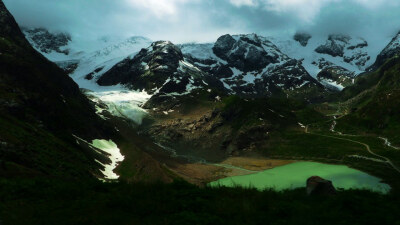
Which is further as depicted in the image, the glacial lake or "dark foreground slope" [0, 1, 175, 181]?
the glacial lake

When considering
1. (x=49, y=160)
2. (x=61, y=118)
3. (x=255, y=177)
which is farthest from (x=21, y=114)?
(x=255, y=177)

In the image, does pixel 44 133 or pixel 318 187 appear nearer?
pixel 318 187

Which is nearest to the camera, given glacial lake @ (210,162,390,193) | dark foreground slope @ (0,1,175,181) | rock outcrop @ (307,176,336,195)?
rock outcrop @ (307,176,336,195)

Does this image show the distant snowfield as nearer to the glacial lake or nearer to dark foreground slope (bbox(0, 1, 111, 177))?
dark foreground slope (bbox(0, 1, 111, 177))

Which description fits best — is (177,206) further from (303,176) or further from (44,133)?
(303,176)

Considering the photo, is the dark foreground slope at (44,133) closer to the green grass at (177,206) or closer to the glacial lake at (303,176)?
the glacial lake at (303,176)

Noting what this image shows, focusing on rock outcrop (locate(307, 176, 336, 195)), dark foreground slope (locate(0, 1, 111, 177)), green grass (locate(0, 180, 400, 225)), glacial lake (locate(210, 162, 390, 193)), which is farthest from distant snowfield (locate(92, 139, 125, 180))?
rock outcrop (locate(307, 176, 336, 195))

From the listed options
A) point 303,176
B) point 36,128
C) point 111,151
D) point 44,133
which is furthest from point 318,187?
point 111,151

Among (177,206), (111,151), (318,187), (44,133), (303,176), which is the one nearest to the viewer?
(177,206)

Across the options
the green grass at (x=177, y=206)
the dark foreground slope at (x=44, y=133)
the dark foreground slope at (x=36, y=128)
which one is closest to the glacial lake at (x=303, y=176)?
the dark foreground slope at (x=44, y=133)

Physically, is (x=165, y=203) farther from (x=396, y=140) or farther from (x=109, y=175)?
(x=396, y=140)

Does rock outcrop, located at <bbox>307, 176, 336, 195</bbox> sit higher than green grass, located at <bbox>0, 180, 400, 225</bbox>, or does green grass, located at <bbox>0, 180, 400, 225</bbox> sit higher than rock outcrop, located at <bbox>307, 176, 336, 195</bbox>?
rock outcrop, located at <bbox>307, 176, 336, 195</bbox>

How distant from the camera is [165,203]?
55.4ft

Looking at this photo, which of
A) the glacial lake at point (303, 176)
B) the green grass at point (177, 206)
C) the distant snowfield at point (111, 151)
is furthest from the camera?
the distant snowfield at point (111, 151)
